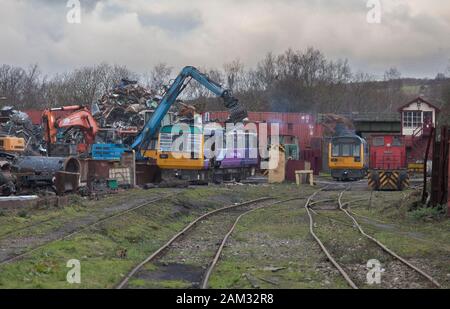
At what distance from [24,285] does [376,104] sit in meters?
112

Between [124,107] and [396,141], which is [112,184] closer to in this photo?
[124,107]

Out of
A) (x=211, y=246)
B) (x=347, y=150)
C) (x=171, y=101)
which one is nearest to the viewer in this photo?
(x=211, y=246)

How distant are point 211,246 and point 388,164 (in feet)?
85.6

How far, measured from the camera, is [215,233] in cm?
1736

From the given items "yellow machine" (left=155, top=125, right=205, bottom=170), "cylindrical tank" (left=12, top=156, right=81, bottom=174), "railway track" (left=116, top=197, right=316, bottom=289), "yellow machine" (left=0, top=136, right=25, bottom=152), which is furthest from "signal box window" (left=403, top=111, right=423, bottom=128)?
"yellow machine" (left=0, top=136, right=25, bottom=152)

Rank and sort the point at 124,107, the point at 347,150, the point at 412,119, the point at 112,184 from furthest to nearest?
the point at 412,119 → the point at 124,107 → the point at 347,150 → the point at 112,184

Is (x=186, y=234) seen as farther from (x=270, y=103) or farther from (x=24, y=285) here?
(x=270, y=103)

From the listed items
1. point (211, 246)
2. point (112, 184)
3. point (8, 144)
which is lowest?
point (211, 246)

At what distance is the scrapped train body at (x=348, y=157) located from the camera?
42.8m

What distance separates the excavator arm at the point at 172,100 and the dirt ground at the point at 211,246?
475 inches

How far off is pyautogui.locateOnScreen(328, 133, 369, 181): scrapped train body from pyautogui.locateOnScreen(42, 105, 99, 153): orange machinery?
56.1 feet

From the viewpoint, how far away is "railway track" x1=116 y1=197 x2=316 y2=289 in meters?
10.9

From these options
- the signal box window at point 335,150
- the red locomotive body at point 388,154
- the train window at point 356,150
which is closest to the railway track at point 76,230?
the red locomotive body at point 388,154

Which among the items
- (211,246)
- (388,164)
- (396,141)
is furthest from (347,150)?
(211,246)
